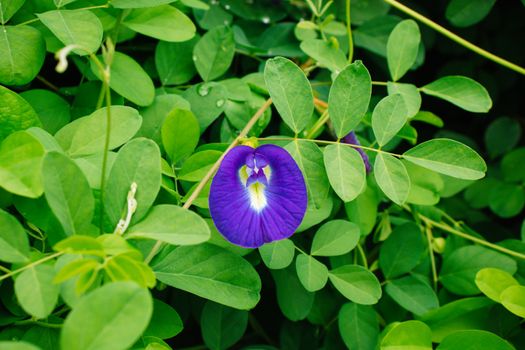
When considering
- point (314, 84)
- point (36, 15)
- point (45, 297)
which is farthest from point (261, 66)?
point (45, 297)

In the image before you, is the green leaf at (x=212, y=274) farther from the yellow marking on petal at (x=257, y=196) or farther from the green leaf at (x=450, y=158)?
the green leaf at (x=450, y=158)

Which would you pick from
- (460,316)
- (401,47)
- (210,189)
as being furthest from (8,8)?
(460,316)

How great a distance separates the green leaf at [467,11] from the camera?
1.20 metres

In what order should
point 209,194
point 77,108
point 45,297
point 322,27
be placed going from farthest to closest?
point 322,27
point 77,108
point 209,194
point 45,297

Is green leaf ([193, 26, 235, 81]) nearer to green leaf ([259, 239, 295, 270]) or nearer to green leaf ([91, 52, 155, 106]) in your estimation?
green leaf ([91, 52, 155, 106])

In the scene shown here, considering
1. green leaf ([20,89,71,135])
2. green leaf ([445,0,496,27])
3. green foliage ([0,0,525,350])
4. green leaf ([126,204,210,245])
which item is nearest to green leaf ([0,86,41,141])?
green foliage ([0,0,525,350])

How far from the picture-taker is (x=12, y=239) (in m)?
0.65

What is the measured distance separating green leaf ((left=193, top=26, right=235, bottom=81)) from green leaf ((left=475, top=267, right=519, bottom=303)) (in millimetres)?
528

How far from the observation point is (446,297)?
3.38 feet

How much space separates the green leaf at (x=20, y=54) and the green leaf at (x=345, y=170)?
42cm

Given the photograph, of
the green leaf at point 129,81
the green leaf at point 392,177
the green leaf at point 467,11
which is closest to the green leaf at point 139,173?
the green leaf at point 129,81

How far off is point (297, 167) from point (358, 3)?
626 mm

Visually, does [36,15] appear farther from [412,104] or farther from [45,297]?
[412,104]

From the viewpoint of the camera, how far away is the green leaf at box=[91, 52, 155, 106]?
89 centimetres
